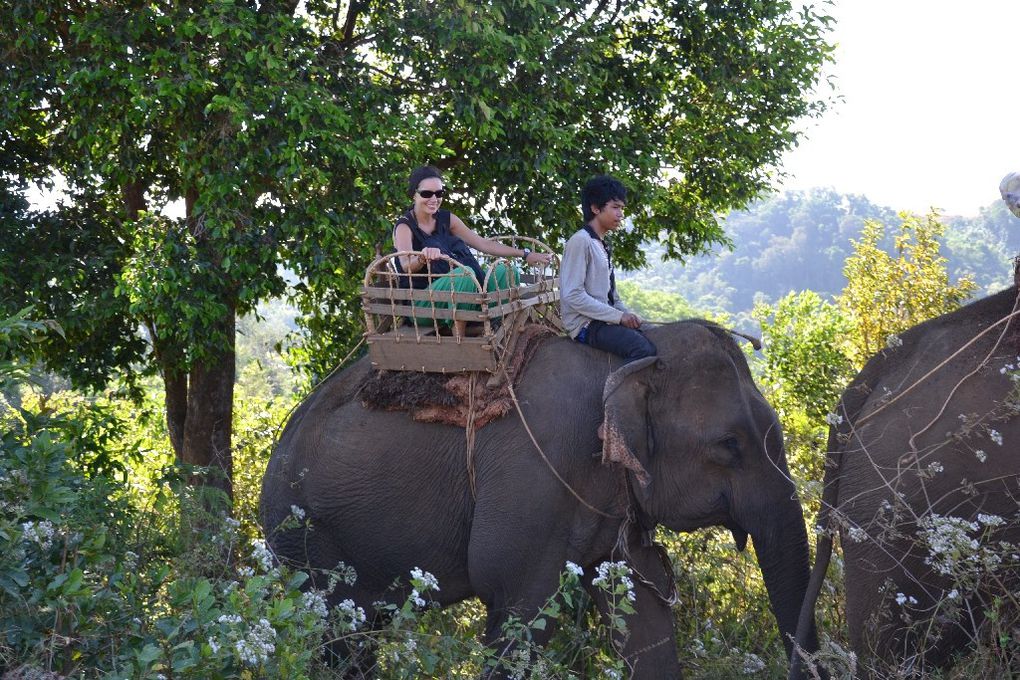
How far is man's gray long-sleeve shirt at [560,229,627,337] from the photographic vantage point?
5.95 m

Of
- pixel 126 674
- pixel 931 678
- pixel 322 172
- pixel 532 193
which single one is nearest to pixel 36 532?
pixel 126 674

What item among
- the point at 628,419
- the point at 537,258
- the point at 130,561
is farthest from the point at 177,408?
Answer: the point at 130,561

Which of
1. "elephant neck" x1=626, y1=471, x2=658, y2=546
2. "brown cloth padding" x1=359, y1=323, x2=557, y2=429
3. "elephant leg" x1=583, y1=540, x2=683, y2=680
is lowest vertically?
"elephant leg" x1=583, y1=540, x2=683, y2=680

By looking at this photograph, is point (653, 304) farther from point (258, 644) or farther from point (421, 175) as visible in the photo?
point (258, 644)

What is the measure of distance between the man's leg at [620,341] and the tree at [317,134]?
295 cm

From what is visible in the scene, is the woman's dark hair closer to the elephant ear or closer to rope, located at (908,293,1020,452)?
the elephant ear

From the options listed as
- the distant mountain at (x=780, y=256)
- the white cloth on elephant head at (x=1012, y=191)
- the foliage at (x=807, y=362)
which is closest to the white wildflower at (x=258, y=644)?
the white cloth on elephant head at (x=1012, y=191)

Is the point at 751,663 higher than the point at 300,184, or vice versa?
the point at 300,184

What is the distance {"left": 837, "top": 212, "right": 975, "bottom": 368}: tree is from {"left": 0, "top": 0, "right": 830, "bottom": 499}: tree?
279 cm

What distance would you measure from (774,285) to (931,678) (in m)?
111

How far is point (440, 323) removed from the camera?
6.10m

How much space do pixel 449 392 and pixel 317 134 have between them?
300cm

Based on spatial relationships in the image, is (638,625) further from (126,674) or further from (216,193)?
(216,193)

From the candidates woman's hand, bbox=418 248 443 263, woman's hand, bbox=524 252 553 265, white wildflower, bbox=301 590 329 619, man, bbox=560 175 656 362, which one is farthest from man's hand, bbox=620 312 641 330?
white wildflower, bbox=301 590 329 619
